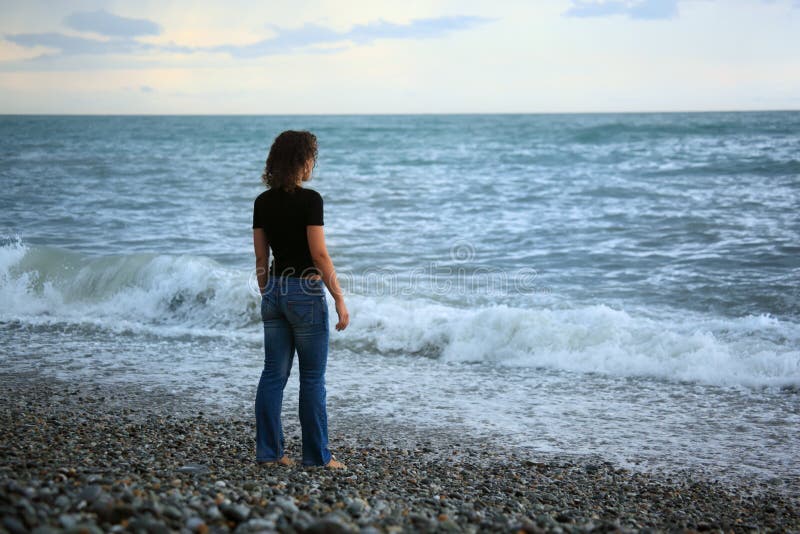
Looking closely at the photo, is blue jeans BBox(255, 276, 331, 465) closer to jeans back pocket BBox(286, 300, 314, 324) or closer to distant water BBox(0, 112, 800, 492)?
jeans back pocket BBox(286, 300, 314, 324)

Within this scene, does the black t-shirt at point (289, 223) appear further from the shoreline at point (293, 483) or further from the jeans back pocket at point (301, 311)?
the shoreline at point (293, 483)

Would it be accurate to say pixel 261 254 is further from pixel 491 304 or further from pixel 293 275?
pixel 491 304

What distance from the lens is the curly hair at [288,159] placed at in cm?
386

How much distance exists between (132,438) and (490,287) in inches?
288

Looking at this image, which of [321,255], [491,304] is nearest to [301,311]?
[321,255]

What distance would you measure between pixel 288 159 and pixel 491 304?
22.3 feet

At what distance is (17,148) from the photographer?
38.2 meters

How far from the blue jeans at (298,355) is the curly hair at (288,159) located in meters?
0.57

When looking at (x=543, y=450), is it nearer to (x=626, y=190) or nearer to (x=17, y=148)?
(x=626, y=190)

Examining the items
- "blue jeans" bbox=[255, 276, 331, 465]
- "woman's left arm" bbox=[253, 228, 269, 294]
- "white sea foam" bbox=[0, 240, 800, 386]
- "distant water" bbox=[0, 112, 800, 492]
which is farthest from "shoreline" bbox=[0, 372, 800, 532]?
"white sea foam" bbox=[0, 240, 800, 386]

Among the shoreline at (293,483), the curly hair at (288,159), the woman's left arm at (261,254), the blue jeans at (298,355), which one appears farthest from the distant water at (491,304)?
the curly hair at (288,159)

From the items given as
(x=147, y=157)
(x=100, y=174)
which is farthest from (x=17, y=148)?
(x=100, y=174)

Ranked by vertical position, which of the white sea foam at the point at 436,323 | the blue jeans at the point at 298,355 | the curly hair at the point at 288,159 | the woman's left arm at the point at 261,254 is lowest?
the white sea foam at the point at 436,323

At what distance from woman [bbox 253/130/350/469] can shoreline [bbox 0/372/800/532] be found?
53cm
